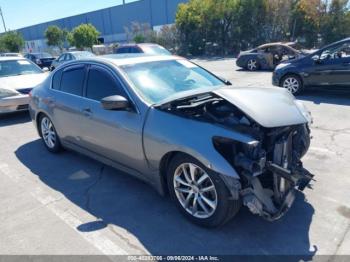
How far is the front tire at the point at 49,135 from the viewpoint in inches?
208

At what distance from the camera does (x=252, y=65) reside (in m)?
15.6

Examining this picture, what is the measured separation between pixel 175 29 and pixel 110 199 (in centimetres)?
3224

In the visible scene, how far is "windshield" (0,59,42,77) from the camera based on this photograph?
9017mm

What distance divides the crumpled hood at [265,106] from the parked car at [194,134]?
0.04 feet

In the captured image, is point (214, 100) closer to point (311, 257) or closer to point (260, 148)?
point (260, 148)

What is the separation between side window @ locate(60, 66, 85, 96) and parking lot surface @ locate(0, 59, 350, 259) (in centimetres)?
116

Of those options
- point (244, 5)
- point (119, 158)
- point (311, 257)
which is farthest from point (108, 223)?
point (244, 5)

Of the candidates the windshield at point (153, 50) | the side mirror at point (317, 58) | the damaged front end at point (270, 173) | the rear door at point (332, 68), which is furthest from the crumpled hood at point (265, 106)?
the windshield at point (153, 50)

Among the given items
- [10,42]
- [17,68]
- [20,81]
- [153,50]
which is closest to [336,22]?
[153,50]

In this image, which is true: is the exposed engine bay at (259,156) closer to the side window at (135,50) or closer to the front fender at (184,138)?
the front fender at (184,138)

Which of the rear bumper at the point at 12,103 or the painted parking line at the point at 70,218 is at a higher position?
the rear bumper at the point at 12,103

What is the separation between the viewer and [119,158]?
3865mm

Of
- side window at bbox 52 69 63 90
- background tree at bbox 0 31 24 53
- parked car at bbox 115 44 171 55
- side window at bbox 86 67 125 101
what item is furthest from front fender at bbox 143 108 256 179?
background tree at bbox 0 31 24 53

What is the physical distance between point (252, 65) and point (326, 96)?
7.28 metres
